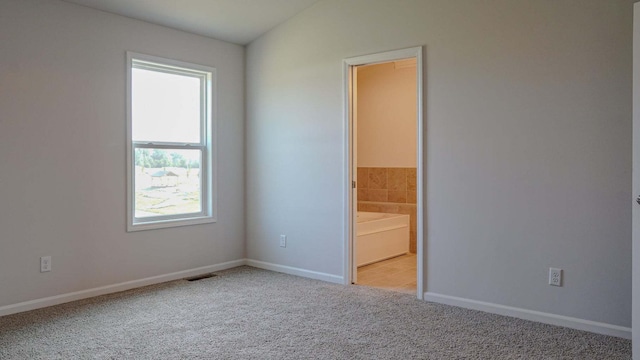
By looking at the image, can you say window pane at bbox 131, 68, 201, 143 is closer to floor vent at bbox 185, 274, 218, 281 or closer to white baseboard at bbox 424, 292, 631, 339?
floor vent at bbox 185, 274, 218, 281

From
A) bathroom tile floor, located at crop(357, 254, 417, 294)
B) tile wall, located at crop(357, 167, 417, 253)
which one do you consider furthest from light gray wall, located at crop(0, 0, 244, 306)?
tile wall, located at crop(357, 167, 417, 253)

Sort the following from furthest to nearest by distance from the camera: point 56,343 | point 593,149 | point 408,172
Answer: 1. point 408,172
2. point 593,149
3. point 56,343

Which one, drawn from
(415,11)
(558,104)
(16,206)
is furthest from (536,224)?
(16,206)

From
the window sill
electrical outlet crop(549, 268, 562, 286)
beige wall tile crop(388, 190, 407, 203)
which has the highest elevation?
beige wall tile crop(388, 190, 407, 203)

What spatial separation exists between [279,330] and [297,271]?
1630 millimetres

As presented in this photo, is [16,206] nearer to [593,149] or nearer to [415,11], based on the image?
[415,11]

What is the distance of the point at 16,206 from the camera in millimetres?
3611

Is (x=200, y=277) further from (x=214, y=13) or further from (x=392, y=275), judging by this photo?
(x=214, y=13)

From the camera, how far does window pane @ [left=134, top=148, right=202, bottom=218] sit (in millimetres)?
4488

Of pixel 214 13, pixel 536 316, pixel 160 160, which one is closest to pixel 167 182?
pixel 160 160

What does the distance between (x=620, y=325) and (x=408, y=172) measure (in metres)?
3.57

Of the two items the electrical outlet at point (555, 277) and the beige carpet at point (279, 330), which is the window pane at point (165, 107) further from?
the electrical outlet at point (555, 277)

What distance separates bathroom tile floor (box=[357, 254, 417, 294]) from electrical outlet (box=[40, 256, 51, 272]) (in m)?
2.56

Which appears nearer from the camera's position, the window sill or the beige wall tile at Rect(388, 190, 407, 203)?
the window sill
